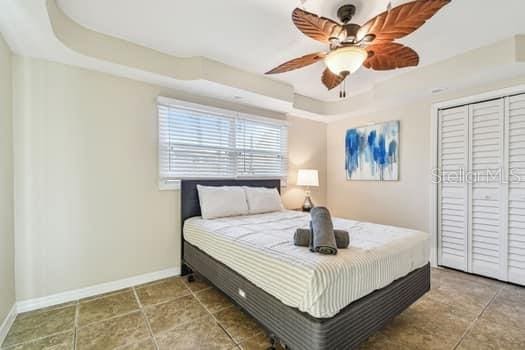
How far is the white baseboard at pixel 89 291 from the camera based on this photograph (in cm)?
227

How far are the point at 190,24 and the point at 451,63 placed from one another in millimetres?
2859

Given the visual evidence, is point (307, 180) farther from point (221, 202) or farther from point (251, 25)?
point (251, 25)

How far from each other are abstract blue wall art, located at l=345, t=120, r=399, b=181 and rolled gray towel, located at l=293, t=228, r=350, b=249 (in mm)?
2474

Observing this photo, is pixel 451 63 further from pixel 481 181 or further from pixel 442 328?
pixel 442 328

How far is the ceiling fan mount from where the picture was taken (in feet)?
6.26

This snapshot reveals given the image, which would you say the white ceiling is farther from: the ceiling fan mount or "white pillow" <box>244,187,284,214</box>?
"white pillow" <box>244,187,284,214</box>

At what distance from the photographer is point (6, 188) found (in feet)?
6.72

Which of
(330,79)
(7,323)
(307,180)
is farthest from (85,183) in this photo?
(307,180)

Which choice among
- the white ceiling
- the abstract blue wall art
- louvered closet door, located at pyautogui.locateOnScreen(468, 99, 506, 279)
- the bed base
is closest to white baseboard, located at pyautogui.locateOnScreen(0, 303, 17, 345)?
the bed base

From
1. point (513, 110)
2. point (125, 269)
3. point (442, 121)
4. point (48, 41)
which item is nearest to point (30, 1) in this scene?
point (48, 41)

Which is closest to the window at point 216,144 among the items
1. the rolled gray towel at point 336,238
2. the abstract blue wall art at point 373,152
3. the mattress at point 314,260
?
the mattress at point 314,260

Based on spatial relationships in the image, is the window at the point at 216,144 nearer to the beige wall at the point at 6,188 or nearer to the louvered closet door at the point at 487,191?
the beige wall at the point at 6,188

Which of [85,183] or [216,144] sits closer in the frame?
[85,183]

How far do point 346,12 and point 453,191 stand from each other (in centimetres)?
267
